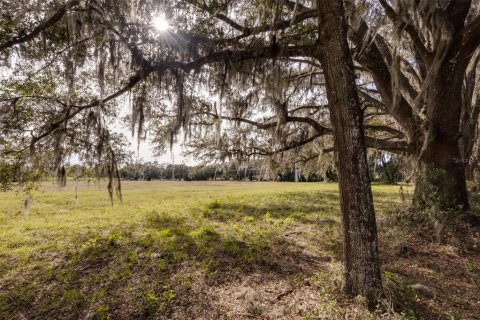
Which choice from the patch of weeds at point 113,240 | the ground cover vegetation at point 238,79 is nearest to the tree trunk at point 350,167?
the ground cover vegetation at point 238,79

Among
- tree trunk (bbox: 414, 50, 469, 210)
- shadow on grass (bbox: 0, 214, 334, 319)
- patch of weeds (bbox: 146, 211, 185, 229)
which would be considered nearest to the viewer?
shadow on grass (bbox: 0, 214, 334, 319)

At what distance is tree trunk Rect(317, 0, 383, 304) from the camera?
3.51 metres

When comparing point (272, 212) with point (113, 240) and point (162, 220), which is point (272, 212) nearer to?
point (162, 220)

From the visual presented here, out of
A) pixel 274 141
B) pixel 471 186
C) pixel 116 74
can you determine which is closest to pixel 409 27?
pixel 274 141

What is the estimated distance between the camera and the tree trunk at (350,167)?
3512 millimetres

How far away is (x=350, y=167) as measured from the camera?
11.7ft

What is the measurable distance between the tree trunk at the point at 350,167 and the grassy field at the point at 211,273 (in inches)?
13.0

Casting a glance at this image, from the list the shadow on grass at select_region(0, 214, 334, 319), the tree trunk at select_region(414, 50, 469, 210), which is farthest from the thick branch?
the tree trunk at select_region(414, 50, 469, 210)

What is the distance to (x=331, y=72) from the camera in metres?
3.73

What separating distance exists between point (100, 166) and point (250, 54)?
3574 millimetres

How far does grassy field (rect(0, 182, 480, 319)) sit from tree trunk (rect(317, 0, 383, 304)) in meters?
0.33

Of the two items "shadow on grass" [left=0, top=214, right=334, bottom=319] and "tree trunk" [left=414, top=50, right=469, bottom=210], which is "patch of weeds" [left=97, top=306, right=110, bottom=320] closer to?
"shadow on grass" [left=0, top=214, right=334, bottom=319]

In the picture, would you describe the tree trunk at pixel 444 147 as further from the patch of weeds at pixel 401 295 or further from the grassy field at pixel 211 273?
the patch of weeds at pixel 401 295

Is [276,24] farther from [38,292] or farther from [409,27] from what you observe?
[38,292]
